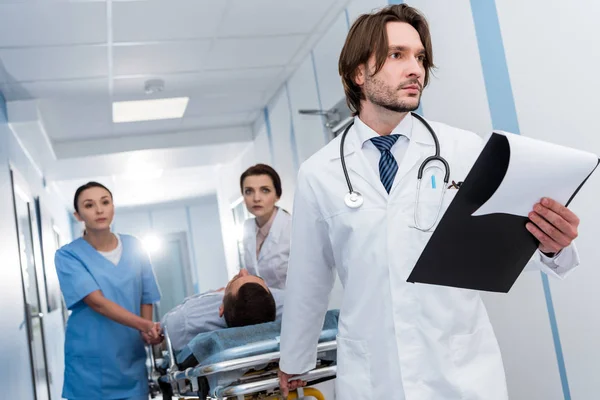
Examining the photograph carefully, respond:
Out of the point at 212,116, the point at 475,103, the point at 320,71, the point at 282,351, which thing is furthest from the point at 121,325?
the point at 212,116

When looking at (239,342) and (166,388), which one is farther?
(166,388)

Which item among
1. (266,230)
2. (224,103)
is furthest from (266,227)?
(224,103)

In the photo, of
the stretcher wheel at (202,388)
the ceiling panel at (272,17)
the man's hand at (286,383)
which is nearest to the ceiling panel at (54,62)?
the ceiling panel at (272,17)

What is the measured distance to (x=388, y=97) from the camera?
146cm

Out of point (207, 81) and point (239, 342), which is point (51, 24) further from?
point (239, 342)

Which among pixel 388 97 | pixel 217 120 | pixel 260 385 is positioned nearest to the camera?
pixel 388 97

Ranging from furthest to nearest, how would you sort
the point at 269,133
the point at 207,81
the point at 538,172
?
the point at 269,133
the point at 207,81
the point at 538,172

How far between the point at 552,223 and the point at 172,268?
34.3 feet

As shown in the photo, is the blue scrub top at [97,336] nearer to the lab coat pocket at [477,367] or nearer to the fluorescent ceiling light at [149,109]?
the lab coat pocket at [477,367]

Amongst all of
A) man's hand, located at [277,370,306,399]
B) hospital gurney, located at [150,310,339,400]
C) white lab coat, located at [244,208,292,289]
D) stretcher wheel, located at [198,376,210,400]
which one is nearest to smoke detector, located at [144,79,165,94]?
white lab coat, located at [244,208,292,289]

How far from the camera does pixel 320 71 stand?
407cm

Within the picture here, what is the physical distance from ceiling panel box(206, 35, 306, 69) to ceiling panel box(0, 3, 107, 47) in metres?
0.76

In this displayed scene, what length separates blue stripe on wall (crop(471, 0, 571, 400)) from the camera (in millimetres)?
2156

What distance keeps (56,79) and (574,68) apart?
3.22 m
